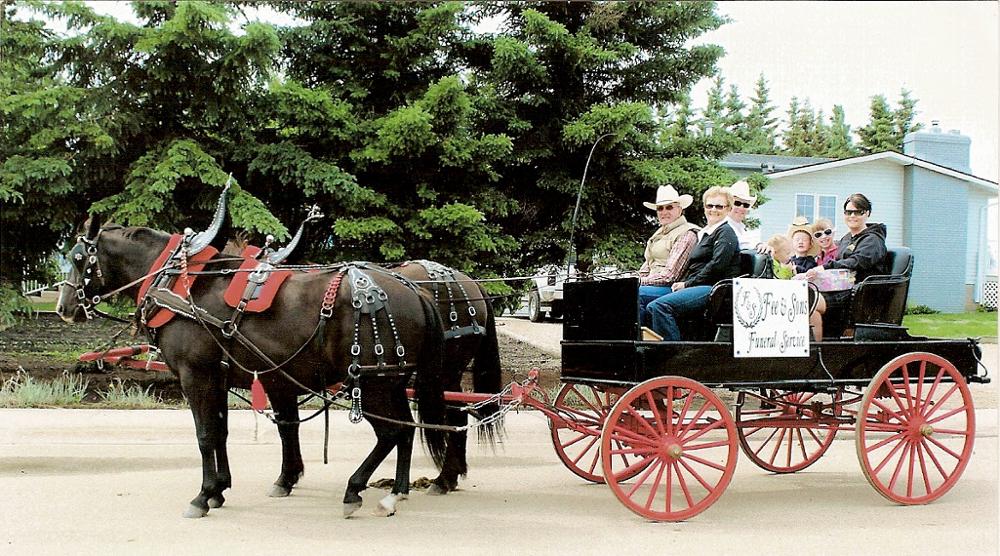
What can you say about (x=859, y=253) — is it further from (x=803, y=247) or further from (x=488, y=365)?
(x=488, y=365)

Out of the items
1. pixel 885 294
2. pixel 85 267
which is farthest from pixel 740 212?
pixel 85 267

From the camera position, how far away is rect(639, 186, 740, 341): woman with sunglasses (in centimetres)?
644

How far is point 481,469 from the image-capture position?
802 cm

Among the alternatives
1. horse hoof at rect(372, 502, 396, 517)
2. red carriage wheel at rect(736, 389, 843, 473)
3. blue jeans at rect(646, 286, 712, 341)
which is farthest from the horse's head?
red carriage wheel at rect(736, 389, 843, 473)

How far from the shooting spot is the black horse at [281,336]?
6.02m

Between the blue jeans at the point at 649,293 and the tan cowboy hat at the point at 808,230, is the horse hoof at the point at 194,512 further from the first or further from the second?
the tan cowboy hat at the point at 808,230

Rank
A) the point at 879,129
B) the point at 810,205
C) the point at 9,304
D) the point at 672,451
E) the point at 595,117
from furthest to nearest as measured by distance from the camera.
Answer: the point at 879,129, the point at 810,205, the point at 595,117, the point at 9,304, the point at 672,451

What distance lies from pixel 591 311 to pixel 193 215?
5833 mm

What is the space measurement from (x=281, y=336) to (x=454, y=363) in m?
1.50

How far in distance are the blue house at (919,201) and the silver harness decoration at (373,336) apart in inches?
569

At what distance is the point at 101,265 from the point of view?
6328 mm

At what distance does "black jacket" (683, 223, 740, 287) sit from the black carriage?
0.25m

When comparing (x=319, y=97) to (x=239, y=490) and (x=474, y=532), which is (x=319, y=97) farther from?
(x=474, y=532)

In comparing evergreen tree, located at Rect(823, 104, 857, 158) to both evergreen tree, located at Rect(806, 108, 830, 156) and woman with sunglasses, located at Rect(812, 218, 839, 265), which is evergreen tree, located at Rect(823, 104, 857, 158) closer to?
evergreen tree, located at Rect(806, 108, 830, 156)
